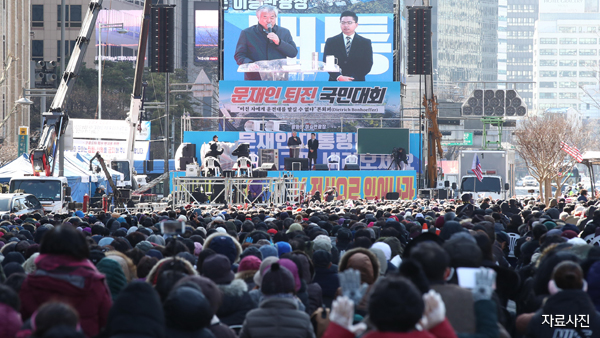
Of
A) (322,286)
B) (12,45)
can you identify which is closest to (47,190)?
(322,286)

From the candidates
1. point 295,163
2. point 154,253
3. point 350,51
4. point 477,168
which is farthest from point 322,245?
point 350,51

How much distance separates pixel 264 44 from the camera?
44906 millimetres

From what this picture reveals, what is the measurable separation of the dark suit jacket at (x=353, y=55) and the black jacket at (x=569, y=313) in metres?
40.0

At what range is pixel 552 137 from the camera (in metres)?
50.2

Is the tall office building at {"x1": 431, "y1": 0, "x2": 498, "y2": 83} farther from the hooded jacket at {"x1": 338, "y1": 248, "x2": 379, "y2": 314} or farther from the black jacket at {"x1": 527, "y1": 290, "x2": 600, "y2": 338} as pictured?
the black jacket at {"x1": 527, "y1": 290, "x2": 600, "y2": 338}

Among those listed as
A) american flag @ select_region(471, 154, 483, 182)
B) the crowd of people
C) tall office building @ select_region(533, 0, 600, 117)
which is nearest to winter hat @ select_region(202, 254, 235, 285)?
the crowd of people

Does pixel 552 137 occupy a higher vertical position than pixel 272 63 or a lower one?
lower

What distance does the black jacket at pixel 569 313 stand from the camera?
5258mm

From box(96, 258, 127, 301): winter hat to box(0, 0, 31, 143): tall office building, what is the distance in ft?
151

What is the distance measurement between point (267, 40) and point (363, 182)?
10373mm

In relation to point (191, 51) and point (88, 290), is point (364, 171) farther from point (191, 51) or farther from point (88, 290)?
point (191, 51)

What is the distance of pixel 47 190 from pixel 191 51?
71.0m

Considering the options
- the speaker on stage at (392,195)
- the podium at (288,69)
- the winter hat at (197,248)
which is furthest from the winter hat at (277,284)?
the podium at (288,69)

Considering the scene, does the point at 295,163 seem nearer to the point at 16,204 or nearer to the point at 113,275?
the point at 16,204
